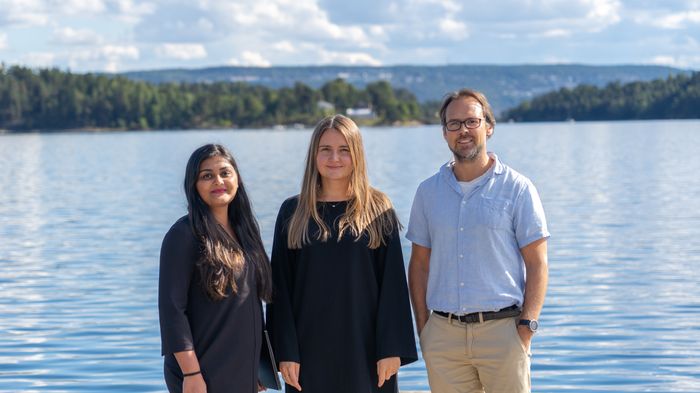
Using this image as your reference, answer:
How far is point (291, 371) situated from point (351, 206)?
851 millimetres

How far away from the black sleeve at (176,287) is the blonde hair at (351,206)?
57 cm

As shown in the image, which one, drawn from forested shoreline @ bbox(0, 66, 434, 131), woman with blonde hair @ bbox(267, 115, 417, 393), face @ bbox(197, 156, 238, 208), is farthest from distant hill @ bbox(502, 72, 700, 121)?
face @ bbox(197, 156, 238, 208)

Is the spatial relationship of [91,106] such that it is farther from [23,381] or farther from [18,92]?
[23,381]

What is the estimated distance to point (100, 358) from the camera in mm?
11398

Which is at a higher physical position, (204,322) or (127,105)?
(204,322)

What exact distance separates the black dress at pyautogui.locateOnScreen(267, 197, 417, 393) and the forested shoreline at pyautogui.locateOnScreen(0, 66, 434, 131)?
488 feet

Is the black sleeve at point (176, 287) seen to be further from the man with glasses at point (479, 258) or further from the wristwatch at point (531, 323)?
the wristwatch at point (531, 323)

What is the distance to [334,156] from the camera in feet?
16.9

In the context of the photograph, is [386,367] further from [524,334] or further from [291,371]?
[524,334]

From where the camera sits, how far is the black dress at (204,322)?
15.6 ft

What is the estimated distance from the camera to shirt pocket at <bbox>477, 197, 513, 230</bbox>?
5062 mm

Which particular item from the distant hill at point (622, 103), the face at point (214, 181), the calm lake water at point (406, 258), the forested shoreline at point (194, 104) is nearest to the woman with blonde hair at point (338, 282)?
the face at point (214, 181)

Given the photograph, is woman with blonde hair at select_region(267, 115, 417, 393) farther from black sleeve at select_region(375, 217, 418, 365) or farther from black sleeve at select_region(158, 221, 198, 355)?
black sleeve at select_region(158, 221, 198, 355)

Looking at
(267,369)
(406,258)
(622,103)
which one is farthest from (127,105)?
(267,369)
